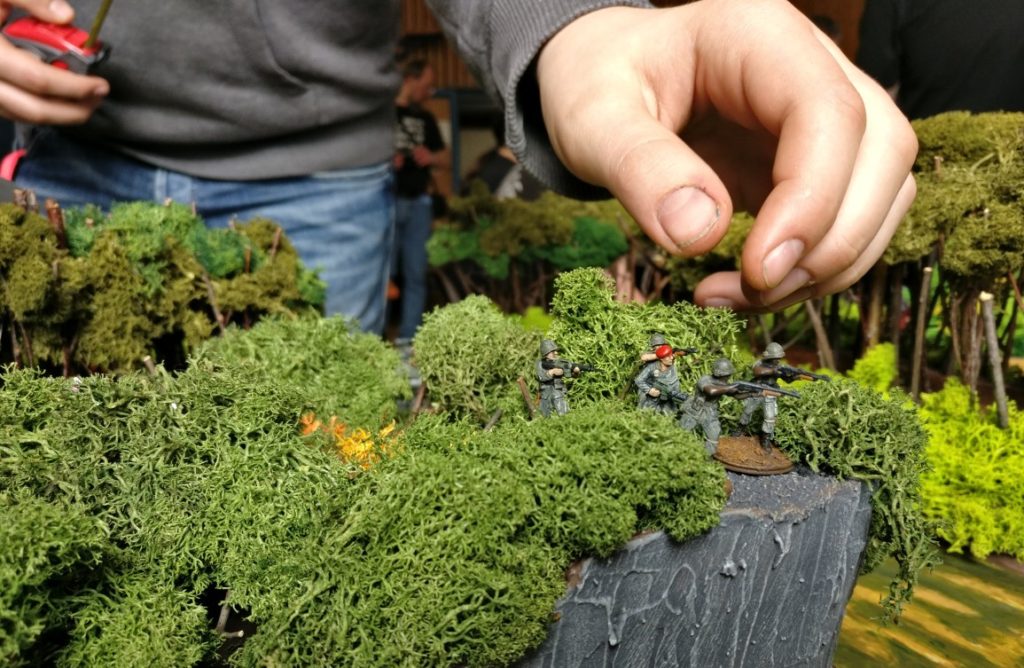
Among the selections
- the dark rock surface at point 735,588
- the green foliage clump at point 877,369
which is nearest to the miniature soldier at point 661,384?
the dark rock surface at point 735,588

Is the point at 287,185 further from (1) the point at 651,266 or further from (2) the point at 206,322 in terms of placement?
(1) the point at 651,266

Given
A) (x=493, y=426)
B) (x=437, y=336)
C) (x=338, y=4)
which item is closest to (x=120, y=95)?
(x=338, y=4)

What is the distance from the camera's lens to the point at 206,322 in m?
3.17

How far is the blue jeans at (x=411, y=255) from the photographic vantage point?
245 inches

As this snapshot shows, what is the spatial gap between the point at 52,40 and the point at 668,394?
2.32m

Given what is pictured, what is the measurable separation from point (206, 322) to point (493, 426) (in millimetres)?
1509

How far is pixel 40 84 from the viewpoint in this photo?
260 centimetres

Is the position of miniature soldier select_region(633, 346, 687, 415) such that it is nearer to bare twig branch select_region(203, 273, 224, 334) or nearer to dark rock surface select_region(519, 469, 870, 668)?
dark rock surface select_region(519, 469, 870, 668)

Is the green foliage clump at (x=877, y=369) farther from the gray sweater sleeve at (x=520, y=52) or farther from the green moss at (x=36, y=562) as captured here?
the green moss at (x=36, y=562)

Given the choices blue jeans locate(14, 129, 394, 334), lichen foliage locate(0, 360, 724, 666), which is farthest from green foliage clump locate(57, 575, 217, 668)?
blue jeans locate(14, 129, 394, 334)

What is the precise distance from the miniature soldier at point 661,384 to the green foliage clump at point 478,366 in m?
0.38

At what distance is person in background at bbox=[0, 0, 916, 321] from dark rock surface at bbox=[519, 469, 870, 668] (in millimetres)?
544

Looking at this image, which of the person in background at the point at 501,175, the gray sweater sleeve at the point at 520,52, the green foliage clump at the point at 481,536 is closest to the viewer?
the green foliage clump at the point at 481,536

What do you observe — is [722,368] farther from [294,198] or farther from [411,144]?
[411,144]
